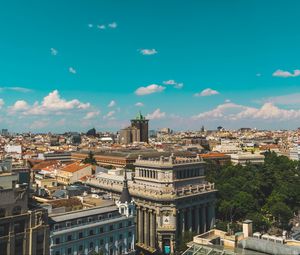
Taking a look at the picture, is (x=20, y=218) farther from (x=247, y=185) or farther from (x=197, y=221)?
(x=247, y=185)

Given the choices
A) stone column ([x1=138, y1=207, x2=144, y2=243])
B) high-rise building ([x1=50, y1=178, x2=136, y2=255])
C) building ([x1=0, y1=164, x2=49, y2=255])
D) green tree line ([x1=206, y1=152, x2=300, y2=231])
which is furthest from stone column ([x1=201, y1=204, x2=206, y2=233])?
building ([x1=0, y1=164, x2=49, y2=255])

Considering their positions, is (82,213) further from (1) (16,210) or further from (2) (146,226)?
(2) (146,226)

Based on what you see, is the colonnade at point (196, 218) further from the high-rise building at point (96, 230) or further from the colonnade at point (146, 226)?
the high-rise building at point (96, 230)

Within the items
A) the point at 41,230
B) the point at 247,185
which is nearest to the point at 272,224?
the point at 247,185

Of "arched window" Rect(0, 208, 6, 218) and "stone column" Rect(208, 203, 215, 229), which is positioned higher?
"arched window" Rect(0, 208, 6, 218)

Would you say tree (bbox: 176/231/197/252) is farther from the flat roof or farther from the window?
the window

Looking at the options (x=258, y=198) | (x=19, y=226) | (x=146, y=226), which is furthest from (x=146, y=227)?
(x=258, y=198)
